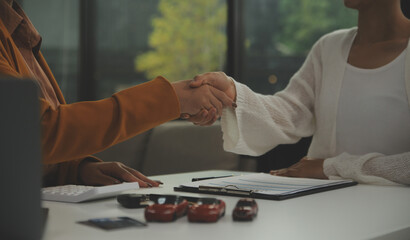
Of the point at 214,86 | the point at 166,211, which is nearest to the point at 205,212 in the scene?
the point at 166,211

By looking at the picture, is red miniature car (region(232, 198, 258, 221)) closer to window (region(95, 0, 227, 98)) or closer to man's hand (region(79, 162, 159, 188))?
man's hand (region(79, 162, 159, 188))

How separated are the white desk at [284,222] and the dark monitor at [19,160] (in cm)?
13

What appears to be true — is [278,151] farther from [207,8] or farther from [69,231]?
[207,8]

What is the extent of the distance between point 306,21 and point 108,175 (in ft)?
11.4

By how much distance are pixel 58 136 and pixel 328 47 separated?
992 millimetres

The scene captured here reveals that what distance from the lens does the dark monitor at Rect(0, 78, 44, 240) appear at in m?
0.58

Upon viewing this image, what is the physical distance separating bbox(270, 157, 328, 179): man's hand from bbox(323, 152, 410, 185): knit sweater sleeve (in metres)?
0.03

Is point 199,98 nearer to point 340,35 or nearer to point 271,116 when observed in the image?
point 271,116

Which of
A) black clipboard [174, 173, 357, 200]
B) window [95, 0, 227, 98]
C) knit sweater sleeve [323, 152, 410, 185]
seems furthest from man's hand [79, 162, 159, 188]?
window [95, 0, 227, 98]

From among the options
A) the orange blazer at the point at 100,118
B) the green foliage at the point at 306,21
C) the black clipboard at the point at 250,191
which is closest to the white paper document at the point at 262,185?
the black clipboard at the point at 250,191

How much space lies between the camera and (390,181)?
1.34 m

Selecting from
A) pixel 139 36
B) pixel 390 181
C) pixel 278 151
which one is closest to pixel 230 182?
pixel 390 181

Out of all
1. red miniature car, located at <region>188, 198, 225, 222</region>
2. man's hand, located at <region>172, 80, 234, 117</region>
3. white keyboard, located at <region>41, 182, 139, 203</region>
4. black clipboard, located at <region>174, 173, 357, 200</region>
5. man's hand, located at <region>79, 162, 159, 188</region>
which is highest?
man's hand, located at <region>172, 80, 234, 117</region>

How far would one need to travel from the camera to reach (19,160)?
0.59 m
